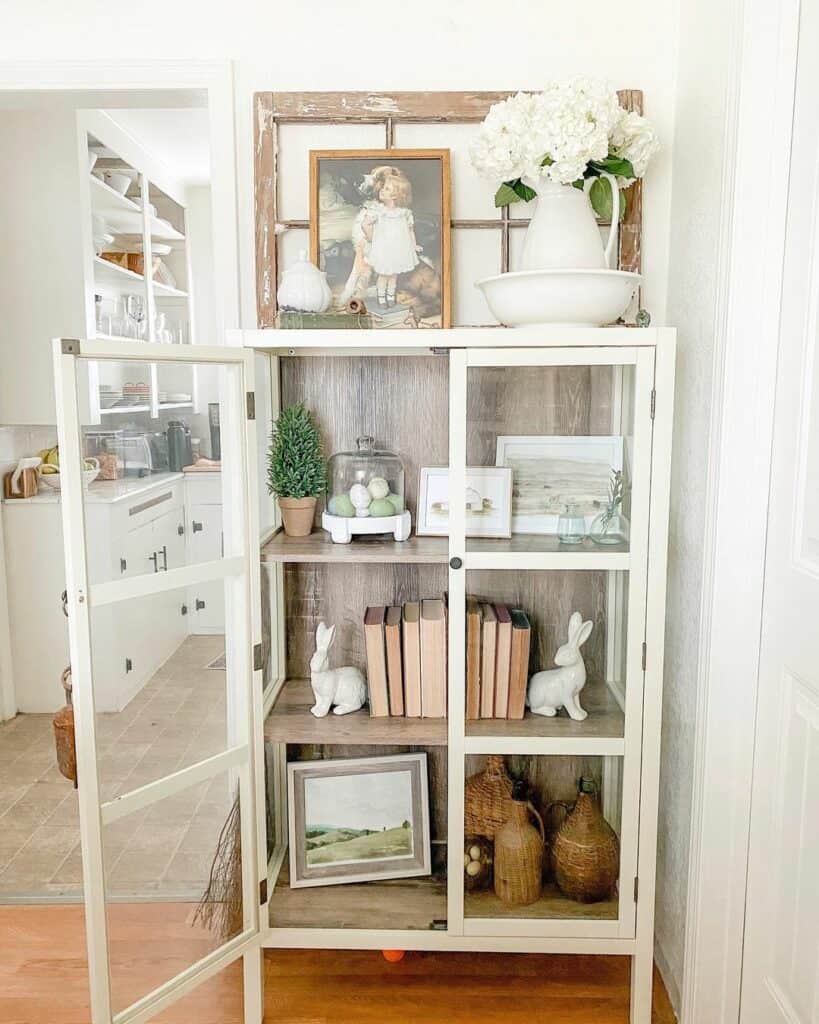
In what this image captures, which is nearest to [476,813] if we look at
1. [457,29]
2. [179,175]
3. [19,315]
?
[457,29]

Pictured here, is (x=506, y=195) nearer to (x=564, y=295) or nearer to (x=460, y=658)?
(x=564, y=295)

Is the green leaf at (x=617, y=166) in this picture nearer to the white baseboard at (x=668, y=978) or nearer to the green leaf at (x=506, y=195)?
the green leaf at (x=506, y=195)

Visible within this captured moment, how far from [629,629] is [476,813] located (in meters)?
0.56

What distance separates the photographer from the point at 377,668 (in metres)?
1.92

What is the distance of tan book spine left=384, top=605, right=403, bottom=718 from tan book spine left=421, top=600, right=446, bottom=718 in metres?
0.06

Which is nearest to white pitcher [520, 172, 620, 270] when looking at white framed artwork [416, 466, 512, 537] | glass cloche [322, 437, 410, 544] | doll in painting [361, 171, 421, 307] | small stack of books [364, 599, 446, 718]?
doll in painting [361, 171, 421, 307]

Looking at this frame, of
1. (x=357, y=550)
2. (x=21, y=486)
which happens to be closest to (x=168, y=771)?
(x=357, y=550)

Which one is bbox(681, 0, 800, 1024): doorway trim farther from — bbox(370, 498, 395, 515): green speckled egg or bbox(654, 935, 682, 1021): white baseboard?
bbox(370, 498, 395, 515): green speckled egg

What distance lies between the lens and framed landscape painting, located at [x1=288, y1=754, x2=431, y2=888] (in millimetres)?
2012

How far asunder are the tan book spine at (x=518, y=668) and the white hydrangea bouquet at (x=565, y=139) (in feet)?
3.09

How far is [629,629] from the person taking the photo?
177cm

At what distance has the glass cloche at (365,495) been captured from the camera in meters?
1.92

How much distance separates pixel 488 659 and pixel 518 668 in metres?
0.08

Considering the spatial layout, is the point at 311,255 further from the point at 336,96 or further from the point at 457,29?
the point at 457,29
